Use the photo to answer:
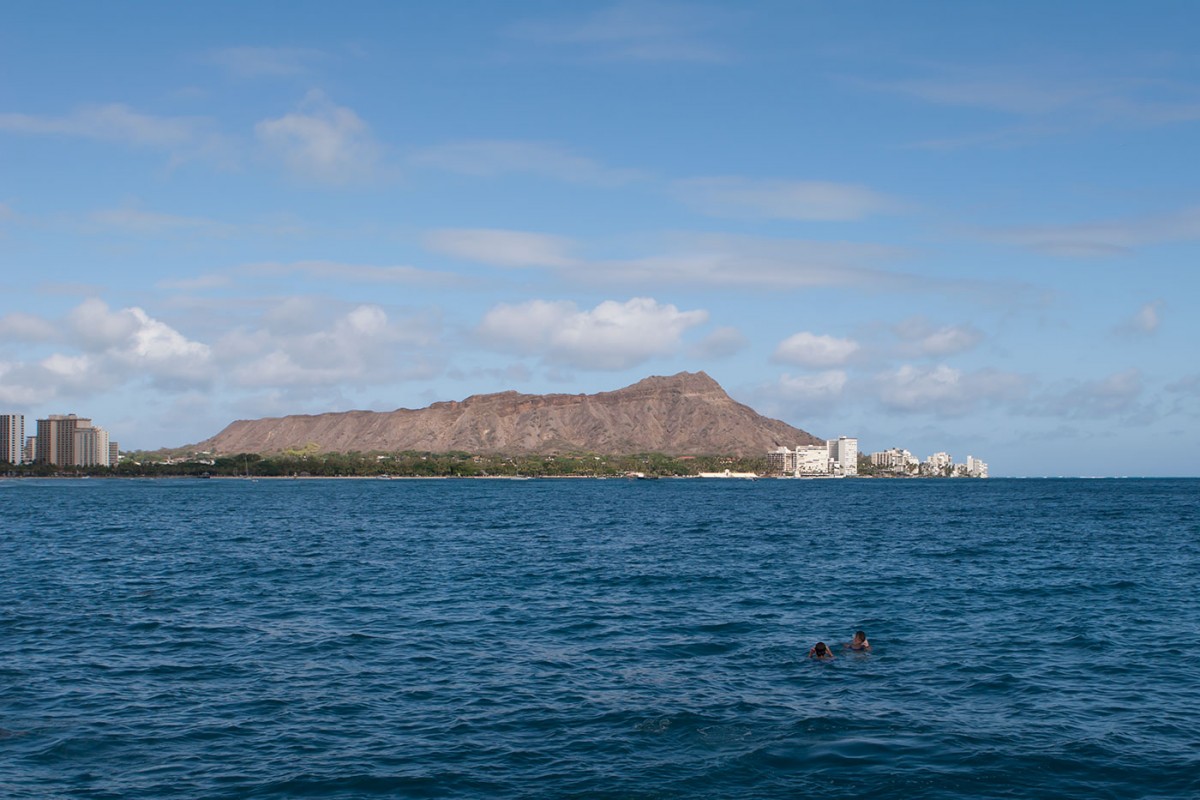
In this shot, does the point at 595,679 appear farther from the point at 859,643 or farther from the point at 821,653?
the point at 859,643

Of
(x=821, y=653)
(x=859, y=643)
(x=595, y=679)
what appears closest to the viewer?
(x=595, y=679)

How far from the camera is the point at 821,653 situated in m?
36.3

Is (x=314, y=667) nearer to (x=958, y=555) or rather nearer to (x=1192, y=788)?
(x=1192, y=788)

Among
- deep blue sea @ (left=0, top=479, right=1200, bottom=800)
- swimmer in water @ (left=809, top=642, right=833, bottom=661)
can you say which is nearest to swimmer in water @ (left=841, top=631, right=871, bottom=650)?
deep blue sea @ (left=0, top=479, right=1200, bottom=800)

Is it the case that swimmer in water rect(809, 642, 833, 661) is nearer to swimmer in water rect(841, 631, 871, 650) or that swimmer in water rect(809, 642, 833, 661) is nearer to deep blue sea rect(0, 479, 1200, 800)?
deep blue sea rect(0, 479, 1200, 800)

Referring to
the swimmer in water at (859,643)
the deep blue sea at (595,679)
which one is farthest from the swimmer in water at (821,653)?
the swimmer in water at (859,643)

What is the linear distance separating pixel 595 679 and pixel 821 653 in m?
9.08

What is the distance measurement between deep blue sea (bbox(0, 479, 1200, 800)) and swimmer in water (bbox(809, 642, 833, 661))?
814mm

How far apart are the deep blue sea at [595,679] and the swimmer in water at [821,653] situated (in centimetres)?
81

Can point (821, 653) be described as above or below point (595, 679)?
above

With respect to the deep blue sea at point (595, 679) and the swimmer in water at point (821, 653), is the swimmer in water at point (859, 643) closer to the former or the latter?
the deep blue sea at point (595, 679)

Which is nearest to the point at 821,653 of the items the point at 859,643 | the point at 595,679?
the point at 859,643

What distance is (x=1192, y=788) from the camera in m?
22.7

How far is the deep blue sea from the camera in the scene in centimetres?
2358
